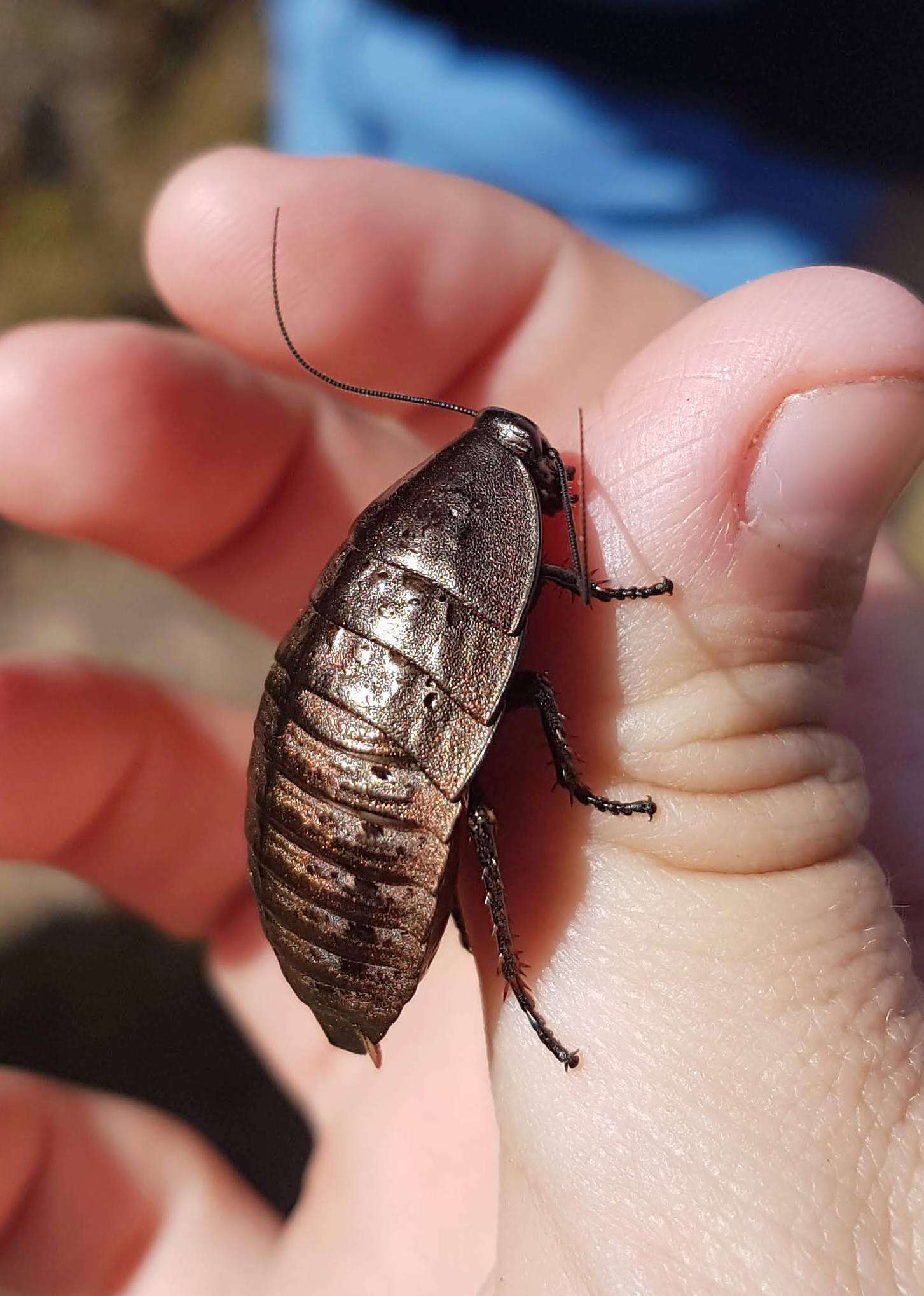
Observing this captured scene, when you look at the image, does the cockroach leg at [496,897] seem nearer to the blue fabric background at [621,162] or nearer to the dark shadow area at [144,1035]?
the dark shadow area at [144,1035]

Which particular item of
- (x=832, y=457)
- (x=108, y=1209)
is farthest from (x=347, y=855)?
(x=108, y=1209)

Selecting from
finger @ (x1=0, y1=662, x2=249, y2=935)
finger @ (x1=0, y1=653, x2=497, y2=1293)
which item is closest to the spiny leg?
finger @ (x1=0, y1=653, x2=497, y2=1293)

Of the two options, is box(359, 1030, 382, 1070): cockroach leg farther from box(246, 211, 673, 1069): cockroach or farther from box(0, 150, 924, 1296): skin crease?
box(0, 150, 924, 1296): skin crease

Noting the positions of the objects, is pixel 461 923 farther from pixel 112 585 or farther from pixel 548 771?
pixel 112 585

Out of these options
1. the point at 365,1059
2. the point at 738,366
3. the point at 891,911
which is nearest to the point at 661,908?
the point at 891,911

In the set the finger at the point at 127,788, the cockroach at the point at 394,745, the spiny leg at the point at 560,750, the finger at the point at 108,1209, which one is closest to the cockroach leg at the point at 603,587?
the cockroach at the point at 394,745

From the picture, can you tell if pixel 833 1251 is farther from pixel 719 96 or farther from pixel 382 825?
pixel 719 96
